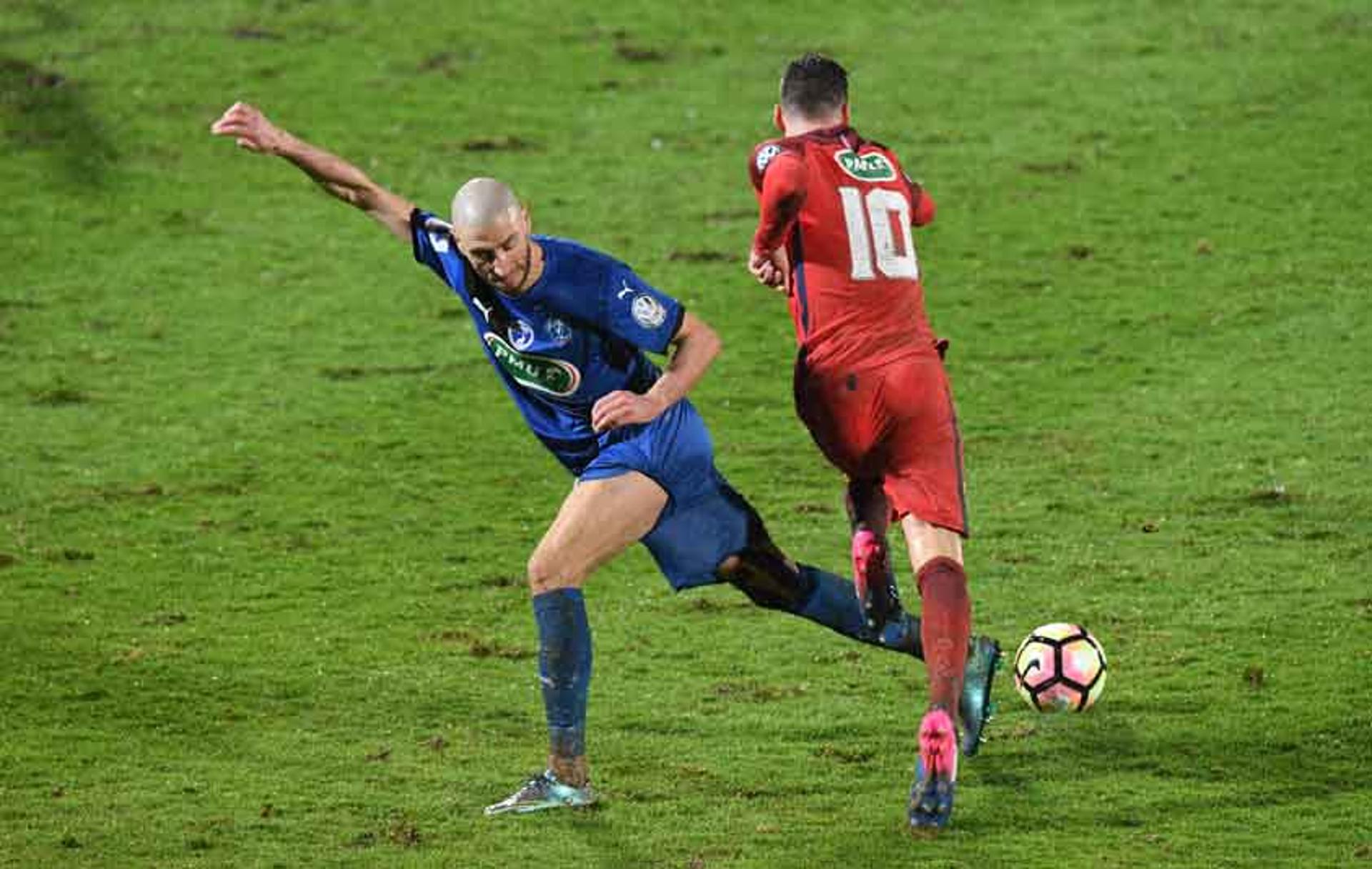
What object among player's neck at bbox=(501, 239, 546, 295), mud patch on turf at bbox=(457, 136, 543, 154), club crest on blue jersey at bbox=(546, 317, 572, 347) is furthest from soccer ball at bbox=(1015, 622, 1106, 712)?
mud patch on turf at bbox=(457, 136, 543, 154)

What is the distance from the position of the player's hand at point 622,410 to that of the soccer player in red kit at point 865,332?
666 millimetres

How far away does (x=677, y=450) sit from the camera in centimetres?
725

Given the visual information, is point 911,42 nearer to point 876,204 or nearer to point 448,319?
point 448,319

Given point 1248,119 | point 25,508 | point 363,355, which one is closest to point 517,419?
point 363,355

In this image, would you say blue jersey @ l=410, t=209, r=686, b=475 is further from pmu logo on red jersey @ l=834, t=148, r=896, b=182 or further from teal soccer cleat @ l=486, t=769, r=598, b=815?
teal soccer cleat @ l=486, t=769, r=598, b=815

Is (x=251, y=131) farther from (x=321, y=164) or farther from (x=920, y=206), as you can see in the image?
(x=920, y=206)

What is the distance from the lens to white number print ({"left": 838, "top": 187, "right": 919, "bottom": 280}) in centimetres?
727

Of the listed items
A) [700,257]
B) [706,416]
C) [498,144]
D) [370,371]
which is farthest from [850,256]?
[498,144]

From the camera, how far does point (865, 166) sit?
737cm

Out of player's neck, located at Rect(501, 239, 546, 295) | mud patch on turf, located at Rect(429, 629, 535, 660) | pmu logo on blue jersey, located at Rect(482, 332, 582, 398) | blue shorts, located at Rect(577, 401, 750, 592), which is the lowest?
mud patch on turf, located at Rect(429, 629, 535, 660)

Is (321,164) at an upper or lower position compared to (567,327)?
upper

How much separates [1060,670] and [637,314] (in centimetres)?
193

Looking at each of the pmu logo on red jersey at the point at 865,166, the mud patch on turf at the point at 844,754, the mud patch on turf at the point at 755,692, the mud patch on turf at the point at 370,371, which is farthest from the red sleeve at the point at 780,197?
the mud patch on turf at the point at 370,371

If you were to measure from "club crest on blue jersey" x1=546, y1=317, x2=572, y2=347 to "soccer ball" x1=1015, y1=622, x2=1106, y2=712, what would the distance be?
6.46 feet
